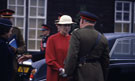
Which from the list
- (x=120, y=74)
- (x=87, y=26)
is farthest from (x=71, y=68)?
(x=120, y=74)

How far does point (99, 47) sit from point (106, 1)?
1110 centimetres

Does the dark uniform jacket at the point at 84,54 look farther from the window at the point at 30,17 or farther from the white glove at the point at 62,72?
the window at the point at 30,17

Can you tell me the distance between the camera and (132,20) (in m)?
17.1

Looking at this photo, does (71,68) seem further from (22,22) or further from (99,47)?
(22,22)

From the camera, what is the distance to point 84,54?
5.80 m

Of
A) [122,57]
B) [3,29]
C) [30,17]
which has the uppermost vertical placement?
[30,17]

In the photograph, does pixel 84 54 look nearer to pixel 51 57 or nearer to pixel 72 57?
pixel 72 57

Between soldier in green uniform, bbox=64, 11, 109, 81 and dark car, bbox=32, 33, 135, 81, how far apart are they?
1.41m

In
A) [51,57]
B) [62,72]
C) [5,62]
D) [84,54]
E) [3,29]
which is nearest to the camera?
[5,62]

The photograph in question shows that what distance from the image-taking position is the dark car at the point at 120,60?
24.4ft

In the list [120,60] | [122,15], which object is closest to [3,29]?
[120,60]

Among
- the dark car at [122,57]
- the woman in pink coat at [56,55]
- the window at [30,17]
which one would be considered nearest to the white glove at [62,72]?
the woman in pink coat at [56,55]

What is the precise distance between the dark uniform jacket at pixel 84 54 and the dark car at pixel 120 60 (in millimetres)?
1426

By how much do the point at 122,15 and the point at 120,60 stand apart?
9.72 meters
